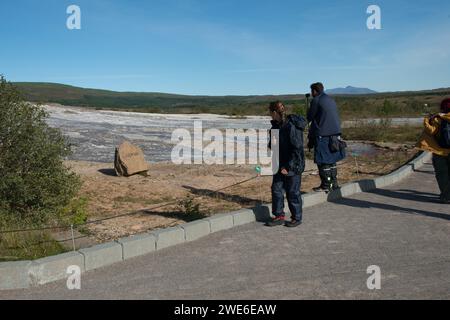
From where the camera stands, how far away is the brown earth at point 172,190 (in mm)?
8313

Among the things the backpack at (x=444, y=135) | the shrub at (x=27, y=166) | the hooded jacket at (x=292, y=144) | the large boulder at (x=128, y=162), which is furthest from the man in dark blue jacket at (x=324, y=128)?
the large boulder at (x=128, y=162)

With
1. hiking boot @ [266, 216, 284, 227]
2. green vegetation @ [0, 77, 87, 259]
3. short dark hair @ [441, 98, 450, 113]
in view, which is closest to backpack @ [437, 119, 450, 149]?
short dark hair @ [441, 98, 450, 113]

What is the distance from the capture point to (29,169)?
819cm

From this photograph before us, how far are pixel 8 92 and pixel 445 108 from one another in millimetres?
7186

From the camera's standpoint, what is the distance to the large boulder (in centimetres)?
1361

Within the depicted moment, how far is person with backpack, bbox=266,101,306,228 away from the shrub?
3.95 metres

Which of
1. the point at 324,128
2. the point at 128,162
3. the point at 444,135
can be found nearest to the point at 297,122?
the point at 324,128

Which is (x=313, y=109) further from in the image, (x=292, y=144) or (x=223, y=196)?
(x=223, y=196)

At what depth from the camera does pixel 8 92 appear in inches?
315

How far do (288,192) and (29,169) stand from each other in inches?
178

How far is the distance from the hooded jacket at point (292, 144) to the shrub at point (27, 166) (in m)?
4.15

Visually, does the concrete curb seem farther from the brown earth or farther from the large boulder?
the large boulder

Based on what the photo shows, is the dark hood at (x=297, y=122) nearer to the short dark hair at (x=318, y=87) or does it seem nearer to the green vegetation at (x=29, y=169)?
the short dark hair at (x=318, y=87)
